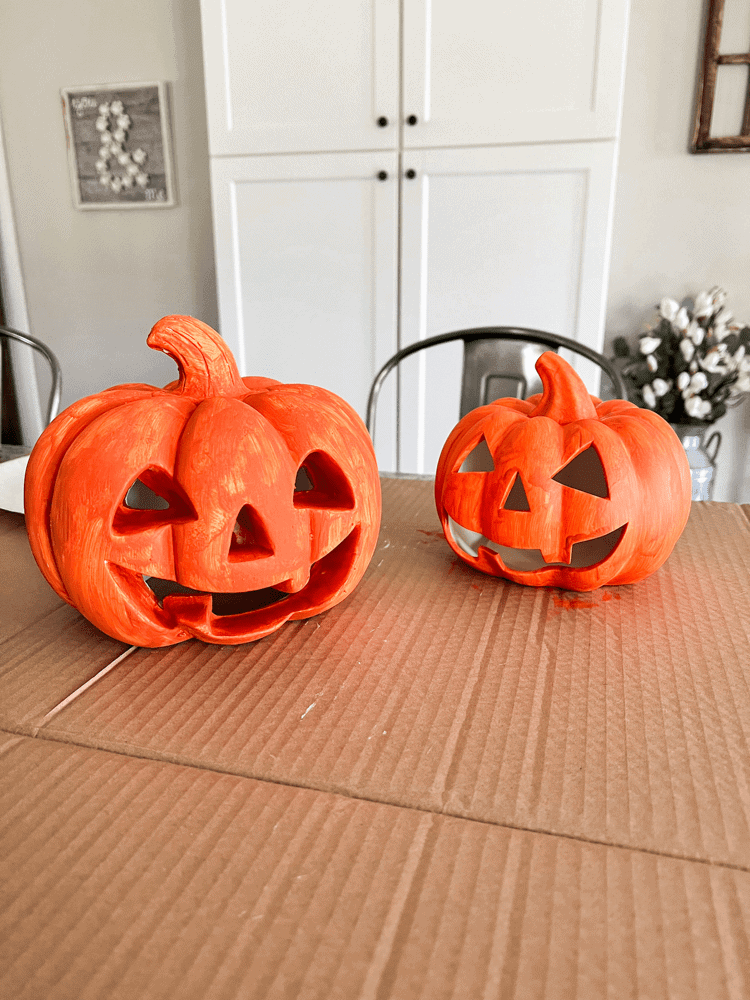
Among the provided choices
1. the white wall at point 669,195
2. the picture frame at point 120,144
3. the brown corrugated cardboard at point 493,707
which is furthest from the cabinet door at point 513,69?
the brown corrugated cardboard at point 493,707

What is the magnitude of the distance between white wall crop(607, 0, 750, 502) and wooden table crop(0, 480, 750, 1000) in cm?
176

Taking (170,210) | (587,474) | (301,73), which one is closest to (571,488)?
(587,474)

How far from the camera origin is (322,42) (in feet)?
5.75

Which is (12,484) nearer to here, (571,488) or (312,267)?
(571,488)

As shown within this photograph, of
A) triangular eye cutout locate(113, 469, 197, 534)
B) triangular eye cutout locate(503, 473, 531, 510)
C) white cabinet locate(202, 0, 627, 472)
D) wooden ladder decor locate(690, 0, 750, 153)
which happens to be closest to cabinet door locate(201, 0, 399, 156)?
white cabinet locate(202, 0, 627, 472)

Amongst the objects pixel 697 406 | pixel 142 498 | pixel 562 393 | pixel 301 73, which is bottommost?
pixel 697 406

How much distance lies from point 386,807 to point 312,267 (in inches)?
70.6

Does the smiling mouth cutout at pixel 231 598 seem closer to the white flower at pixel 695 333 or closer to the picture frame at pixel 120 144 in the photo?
the white flower at pixel 695 333

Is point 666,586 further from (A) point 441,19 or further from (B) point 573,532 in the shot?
(A) point 441,19

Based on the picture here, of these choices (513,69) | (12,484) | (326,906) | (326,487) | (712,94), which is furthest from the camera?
(712,94)

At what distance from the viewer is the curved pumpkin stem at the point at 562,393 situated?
630 millimetres

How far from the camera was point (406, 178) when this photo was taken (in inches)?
71.1

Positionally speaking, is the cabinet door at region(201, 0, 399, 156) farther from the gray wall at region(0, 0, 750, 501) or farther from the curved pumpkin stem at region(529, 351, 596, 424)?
the curved pumpkin stem at region(529, 351, 596, 424)

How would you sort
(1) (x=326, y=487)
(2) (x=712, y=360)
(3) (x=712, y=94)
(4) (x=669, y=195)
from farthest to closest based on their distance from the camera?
(4) (x=669, y=195)
(3) (x=712, y=94)
(2) (x=712, y=360)
(1) (x=326, y=487)
